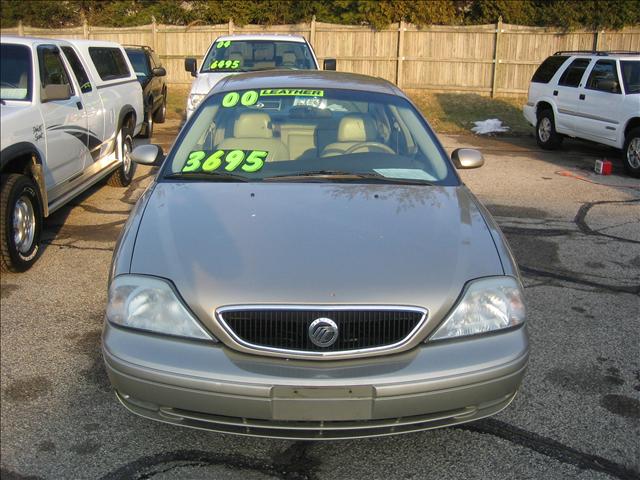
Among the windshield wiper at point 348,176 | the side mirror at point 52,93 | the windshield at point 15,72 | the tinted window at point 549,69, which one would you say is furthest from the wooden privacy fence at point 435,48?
the windshield wiper at point 348,176

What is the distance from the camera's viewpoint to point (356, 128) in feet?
14.0

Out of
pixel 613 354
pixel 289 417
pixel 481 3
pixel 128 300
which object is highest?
pixel 481 3

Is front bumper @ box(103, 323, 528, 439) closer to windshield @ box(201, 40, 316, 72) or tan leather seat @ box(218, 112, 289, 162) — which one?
tan leather seat @ box(218, 112, 289, 162)

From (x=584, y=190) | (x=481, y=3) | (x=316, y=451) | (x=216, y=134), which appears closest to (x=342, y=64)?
(x=481, y=3)

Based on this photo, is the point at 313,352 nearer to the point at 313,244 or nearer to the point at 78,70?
the point at 313,244

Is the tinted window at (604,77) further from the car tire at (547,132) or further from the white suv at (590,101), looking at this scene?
the car tire at (547,132)

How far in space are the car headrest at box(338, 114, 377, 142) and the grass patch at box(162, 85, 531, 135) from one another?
37.9ft

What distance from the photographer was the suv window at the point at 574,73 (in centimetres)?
1166

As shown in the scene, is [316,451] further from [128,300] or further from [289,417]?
[128,300]

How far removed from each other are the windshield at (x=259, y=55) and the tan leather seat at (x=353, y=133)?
266 inches

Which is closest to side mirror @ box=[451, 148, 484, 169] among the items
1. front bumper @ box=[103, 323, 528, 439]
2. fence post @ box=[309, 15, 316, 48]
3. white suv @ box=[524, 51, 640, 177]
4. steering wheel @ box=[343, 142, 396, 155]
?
steering wheel @ box=[343, 142, 396, 155]

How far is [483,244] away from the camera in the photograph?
307 centimetres

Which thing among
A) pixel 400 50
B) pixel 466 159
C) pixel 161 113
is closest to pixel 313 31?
pixel 400 50

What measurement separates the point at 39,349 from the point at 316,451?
1.98 m
